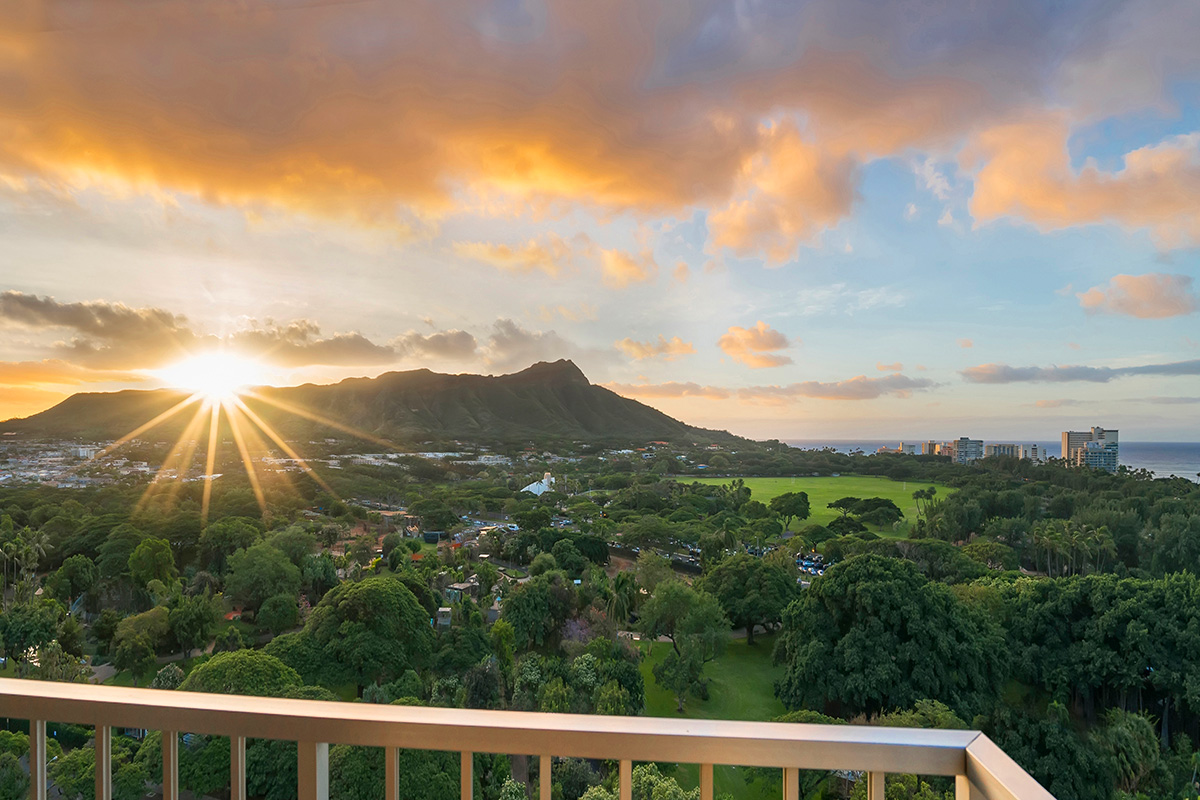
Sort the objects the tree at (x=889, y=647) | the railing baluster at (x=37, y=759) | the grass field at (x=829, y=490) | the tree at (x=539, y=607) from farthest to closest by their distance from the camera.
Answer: the grass field at (x=829, y=490) → the tree at (x=539, y=607) → the tree at (x=889, y=647) → the railing baluster at (x=37, y=759)

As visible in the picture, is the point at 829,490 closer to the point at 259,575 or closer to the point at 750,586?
the point at 750,586

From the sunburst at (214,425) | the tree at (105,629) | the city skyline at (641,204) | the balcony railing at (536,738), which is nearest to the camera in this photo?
the balcony railing at (536,738)

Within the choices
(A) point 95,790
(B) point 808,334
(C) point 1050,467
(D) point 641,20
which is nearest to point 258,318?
(D) point 641,20

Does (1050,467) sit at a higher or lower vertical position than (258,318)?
lower

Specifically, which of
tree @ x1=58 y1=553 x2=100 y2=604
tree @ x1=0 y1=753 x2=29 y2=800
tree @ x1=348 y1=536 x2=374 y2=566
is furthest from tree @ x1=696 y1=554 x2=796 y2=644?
tree @ x1=58 y1=553 x2=100 y2=604

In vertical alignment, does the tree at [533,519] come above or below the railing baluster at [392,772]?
below

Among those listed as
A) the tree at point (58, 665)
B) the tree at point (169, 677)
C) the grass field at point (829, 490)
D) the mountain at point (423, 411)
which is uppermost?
the mountain at point (423, 411)

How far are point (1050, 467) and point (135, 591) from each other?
8289mm

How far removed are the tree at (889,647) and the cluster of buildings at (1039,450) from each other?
115 cm

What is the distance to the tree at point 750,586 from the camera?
210 inches

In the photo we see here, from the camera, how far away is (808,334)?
4.50 meters

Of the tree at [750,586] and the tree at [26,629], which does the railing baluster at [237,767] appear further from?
the tree at [26,629]

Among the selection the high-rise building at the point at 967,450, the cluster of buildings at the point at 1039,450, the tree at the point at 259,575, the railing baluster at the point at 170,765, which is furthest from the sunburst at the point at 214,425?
the high-rise building at the point at 967,450

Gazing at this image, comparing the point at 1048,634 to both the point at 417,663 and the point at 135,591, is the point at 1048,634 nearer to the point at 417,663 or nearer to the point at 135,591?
the point at 417,663
